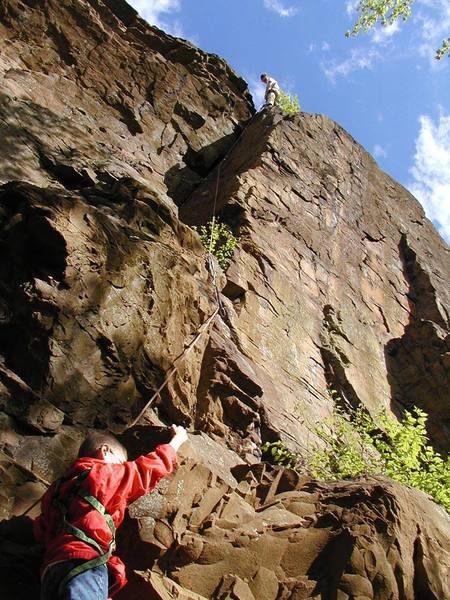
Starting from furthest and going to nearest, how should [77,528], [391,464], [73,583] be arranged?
[391,464]
[77,528]
[73,583]

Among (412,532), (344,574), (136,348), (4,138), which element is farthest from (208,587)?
(4,138)

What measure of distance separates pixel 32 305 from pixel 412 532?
3.82 meters

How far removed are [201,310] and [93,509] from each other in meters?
3.97

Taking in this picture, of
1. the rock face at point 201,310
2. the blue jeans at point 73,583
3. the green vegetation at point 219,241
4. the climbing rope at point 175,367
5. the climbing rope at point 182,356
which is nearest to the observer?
the blue jeans at point 73,583

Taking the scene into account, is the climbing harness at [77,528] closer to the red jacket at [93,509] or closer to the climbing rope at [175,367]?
the red jacket at [93,509]

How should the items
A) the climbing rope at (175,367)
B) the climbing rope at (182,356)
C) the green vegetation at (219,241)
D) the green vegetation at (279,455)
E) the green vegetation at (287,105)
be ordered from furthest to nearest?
the green vegetation at (287,105), the green vegetation at (219,241), the green vegetation at (279,455), the climbing rope at (175,367), the climbing rope at (182,356)

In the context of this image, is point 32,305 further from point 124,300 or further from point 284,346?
point 284,346

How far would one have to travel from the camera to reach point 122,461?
4168 millimetres

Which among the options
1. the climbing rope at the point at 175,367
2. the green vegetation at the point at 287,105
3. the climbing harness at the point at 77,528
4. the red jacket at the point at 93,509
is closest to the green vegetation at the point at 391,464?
the climbing rope at the point at 175,367

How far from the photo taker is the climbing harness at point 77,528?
3.31 metres

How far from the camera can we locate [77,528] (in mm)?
3459

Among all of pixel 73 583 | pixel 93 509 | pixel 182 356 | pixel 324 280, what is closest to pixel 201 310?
pixel 182 356

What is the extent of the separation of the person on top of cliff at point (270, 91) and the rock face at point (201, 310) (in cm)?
114

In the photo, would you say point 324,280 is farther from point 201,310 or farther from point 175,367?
point 175,367
